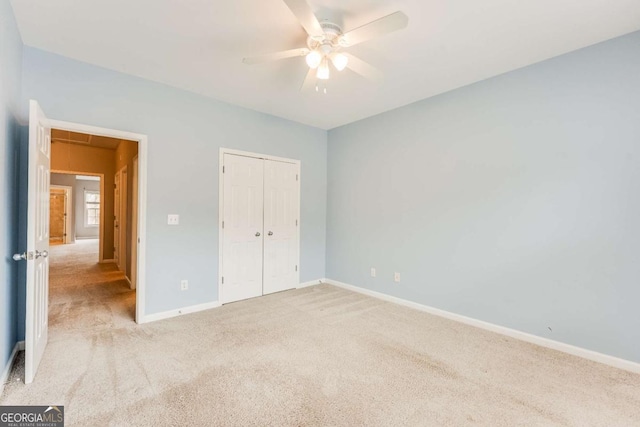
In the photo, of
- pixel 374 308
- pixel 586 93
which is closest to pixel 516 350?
pixel 374 308

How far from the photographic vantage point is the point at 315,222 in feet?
16.1

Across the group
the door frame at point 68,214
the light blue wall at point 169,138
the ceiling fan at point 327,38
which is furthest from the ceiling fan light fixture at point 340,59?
the door frame at point 68,214

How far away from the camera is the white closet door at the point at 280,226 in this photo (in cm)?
430

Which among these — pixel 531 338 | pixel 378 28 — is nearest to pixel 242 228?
pixel 378 28

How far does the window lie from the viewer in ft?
37.2

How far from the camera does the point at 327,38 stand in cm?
212

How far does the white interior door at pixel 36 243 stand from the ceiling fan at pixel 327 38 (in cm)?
165

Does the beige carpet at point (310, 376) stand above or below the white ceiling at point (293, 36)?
below

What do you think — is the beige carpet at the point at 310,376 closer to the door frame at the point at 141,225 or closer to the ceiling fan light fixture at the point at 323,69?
the door frame at the point at 141,225

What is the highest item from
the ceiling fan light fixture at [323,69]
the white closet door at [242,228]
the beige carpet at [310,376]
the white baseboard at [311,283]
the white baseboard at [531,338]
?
the ceiling fan light fixture at [323,69]

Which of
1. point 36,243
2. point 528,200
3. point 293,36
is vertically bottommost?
point 36,243

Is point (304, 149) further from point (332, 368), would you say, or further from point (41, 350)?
point (41, 350)

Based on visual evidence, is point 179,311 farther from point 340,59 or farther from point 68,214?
point 68,214

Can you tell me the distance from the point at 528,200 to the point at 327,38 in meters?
2.42
